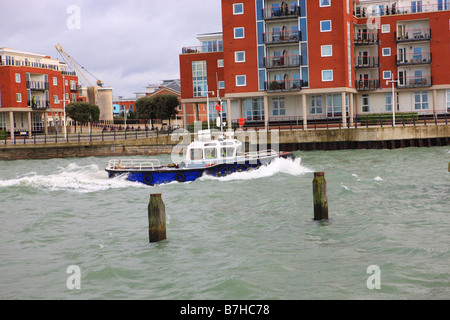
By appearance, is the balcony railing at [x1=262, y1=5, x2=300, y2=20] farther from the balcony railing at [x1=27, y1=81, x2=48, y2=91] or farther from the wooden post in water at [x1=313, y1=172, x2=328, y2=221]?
the wooden post in water at [x1=313, y1=172, x2=328, y2=221]

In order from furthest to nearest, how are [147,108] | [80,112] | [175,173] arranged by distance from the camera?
[147,108] < [80,112] < [175,173]

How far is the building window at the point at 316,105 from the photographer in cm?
5947

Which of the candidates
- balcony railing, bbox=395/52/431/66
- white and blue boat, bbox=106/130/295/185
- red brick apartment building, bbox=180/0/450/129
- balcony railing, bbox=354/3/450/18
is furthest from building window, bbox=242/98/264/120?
white and blue boat, bbox=106/130/295/185

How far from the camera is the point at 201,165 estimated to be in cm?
3008

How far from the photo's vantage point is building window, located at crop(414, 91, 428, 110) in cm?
6256

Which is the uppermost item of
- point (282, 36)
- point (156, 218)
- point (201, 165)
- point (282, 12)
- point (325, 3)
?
point (325, 3)

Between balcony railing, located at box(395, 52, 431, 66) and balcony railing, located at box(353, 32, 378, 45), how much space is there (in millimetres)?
3325

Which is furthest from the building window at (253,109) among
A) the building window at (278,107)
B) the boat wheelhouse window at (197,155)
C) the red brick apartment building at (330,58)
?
the boat wheelhouse window at (197,155)

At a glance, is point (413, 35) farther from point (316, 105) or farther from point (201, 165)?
point (201, 165)

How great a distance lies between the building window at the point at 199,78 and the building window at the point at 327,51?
1786 centimetres

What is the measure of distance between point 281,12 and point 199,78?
1603 cm

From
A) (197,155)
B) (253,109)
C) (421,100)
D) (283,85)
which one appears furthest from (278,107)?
(197,155)

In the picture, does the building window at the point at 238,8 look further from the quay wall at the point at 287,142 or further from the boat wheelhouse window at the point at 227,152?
the boat wheelhouse window at the point at 227,152
